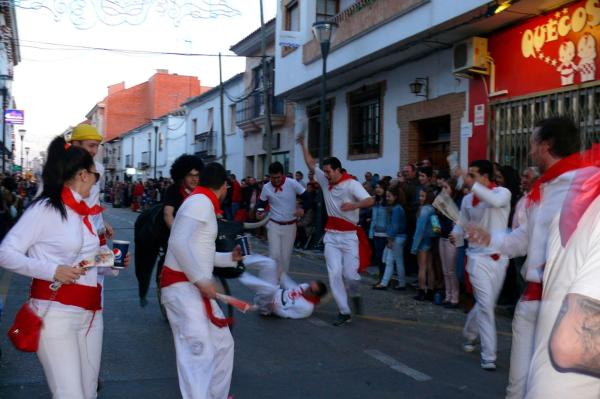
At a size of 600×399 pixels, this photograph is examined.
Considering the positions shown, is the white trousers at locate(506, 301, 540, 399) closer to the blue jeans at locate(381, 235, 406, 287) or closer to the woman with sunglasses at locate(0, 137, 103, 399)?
the woman with sunglasses at locate(0, 137, 103, 399)

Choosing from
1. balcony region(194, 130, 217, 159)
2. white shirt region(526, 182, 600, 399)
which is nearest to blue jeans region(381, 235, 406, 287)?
white shirt region(526, 182, 600, 399)

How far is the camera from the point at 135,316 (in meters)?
7.45

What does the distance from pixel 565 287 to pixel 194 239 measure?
2.30 meters

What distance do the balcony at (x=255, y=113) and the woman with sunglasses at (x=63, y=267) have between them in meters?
19.9

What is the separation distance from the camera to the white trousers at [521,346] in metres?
3.71

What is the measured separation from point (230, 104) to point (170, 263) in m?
27.1

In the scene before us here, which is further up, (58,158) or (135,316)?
(58,158)

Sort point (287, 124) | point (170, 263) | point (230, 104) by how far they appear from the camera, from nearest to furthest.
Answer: point (170, 263), point (287, 124), point (230, 104)

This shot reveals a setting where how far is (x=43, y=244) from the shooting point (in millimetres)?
3123

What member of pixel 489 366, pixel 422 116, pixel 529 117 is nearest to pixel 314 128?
pixel 422 116

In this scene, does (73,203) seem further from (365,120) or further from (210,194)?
(365,120)

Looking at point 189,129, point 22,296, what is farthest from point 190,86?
point 22,296

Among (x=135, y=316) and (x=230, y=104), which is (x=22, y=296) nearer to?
(x=135, y=316)

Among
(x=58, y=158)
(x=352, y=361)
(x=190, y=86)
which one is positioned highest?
(x=190, y=86)
